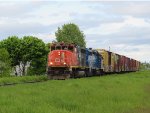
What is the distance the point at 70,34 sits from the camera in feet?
413

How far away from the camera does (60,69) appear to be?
136 ft

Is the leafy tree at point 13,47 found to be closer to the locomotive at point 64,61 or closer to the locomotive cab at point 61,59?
the locomotive at point 64,61

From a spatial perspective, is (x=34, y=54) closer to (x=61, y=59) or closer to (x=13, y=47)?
(x=13, y=47)

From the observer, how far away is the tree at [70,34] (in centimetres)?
12425

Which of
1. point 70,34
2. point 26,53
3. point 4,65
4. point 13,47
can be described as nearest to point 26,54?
point 26,53

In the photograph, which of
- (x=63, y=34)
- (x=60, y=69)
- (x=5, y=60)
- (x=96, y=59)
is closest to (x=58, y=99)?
(x=60, y=69)

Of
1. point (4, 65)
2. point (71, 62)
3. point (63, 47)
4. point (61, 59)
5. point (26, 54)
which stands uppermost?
point (26, 54)

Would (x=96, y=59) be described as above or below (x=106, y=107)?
above

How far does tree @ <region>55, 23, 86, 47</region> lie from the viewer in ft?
408

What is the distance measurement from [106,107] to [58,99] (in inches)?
86.1

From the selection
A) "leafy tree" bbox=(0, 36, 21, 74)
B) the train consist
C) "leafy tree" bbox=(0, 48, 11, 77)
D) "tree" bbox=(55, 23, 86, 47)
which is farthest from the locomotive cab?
"tree" bbox=(55, 23, 86, 47)

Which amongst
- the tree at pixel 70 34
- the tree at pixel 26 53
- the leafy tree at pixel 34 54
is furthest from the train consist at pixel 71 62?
the tree at pixel 70 34

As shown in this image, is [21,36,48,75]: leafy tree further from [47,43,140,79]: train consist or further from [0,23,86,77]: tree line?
[47,43,140,79]: train consist

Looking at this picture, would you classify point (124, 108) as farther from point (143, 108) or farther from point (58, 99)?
point (58, 99)
